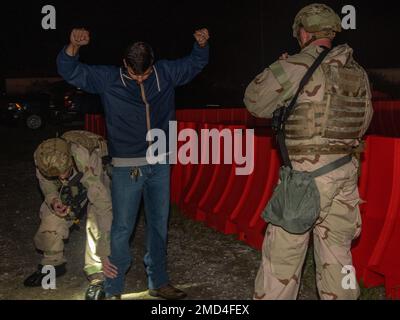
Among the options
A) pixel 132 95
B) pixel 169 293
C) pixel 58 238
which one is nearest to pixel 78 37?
pixel 132 95

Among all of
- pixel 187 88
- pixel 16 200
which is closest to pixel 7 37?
pixel 187 88

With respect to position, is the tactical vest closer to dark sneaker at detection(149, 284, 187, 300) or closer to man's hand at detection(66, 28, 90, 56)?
man's hand at detection(66, 28, 90, 56)

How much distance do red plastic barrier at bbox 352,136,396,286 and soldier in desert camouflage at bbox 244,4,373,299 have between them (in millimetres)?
1035

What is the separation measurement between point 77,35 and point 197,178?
3.93 meters

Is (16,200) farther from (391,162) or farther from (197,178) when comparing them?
(391,162)

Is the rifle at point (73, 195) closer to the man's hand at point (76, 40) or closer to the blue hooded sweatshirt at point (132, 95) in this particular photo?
the blue hooded sweatshirt at point (132, 95)

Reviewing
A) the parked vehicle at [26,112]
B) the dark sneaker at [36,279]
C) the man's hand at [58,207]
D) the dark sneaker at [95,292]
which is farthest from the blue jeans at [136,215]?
the parked vehicle at [26,112]

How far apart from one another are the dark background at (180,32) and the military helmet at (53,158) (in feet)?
152

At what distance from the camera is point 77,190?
16.8 feet

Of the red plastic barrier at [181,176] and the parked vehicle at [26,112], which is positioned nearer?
the red plastic barrier at [181,176]

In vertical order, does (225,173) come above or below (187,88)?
below

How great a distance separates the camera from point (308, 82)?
3594mm

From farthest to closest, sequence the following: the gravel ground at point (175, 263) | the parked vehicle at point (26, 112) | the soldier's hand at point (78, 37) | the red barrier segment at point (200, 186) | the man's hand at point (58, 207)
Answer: the parked vehicle at point (26, 112) → the red barrier segment at point (200, 186) → the gravel ground at point (175, 263) → the man's hand at point (58, 207) → the soldier's hand at point (78, 37)

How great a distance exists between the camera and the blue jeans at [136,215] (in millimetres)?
4586
